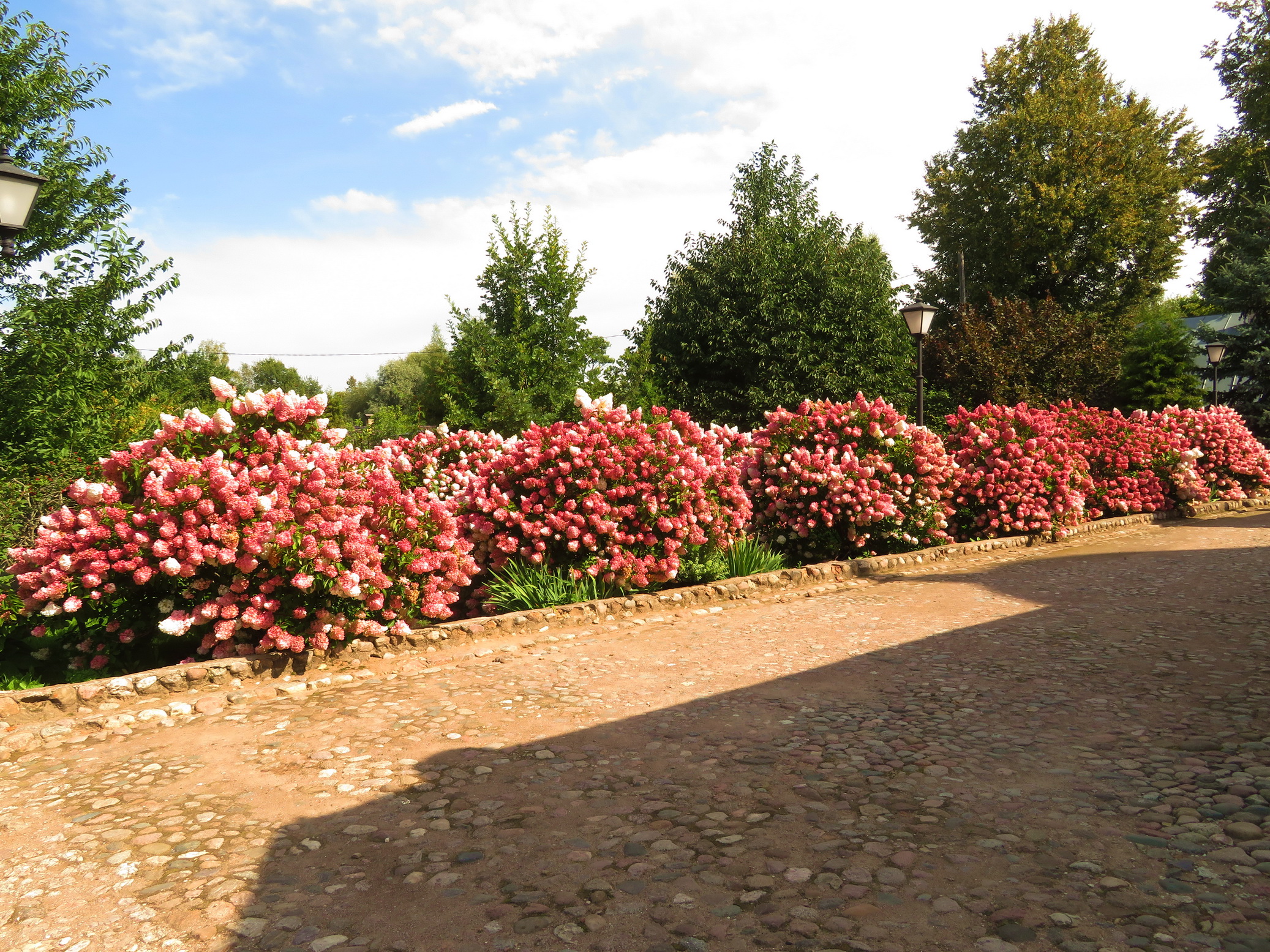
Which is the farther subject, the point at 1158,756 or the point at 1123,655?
the point at 1123,655

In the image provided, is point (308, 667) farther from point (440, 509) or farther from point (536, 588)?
point (536, 588)

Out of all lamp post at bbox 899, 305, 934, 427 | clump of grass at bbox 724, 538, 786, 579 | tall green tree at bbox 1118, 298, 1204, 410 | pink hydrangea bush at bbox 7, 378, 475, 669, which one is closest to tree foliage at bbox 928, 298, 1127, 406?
lamp post at bbox 899, 305, 934, 427

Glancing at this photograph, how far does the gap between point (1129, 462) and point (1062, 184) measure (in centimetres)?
1710

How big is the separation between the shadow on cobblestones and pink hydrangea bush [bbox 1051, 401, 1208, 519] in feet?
30.3

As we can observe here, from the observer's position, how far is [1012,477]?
11742mm

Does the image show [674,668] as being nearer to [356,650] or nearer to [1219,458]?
[356,650]

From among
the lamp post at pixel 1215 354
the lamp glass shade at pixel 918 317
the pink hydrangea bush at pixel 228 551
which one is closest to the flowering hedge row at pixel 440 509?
the pink hydrangea bush at pixel 228 551

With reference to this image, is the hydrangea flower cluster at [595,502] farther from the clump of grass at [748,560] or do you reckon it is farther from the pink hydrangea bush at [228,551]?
the pink hydrangea bush at [228,551]

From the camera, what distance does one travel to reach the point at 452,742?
422cm

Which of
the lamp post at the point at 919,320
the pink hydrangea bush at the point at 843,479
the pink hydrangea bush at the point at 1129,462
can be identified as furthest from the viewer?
the pink hydrangea bush at the point at 1129,462

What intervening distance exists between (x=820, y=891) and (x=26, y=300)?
36.7 feet

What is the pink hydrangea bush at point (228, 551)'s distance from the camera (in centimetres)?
510

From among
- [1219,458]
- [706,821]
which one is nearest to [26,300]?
[706,821]

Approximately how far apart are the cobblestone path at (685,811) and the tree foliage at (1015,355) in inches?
531
